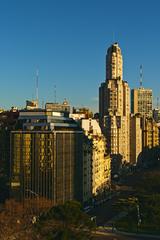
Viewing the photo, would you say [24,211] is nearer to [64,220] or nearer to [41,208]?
[41,208]

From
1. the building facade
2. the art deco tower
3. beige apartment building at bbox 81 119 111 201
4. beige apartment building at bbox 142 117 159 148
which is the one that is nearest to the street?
the building facade

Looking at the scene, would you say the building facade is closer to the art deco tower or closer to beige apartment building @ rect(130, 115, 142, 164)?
the art deco tower

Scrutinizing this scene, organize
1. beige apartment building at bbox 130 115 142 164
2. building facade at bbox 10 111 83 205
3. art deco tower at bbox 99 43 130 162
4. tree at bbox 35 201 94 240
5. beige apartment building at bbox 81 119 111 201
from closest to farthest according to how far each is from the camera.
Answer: tree at bbox 35 201 94 240, building facade at bbox 10 111 83 205, beige apartment building at bbox 81 119 111 201, art deco tower at bbox 99 43 130 162, beige apartment building at bbox 130 115 142 164

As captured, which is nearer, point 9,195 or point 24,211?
point 24,211

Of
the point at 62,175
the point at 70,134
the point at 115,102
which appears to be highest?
the point at 115,102

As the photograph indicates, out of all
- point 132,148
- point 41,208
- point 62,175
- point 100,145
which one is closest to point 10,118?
point 100,145

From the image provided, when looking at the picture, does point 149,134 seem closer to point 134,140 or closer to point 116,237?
point 134,140
